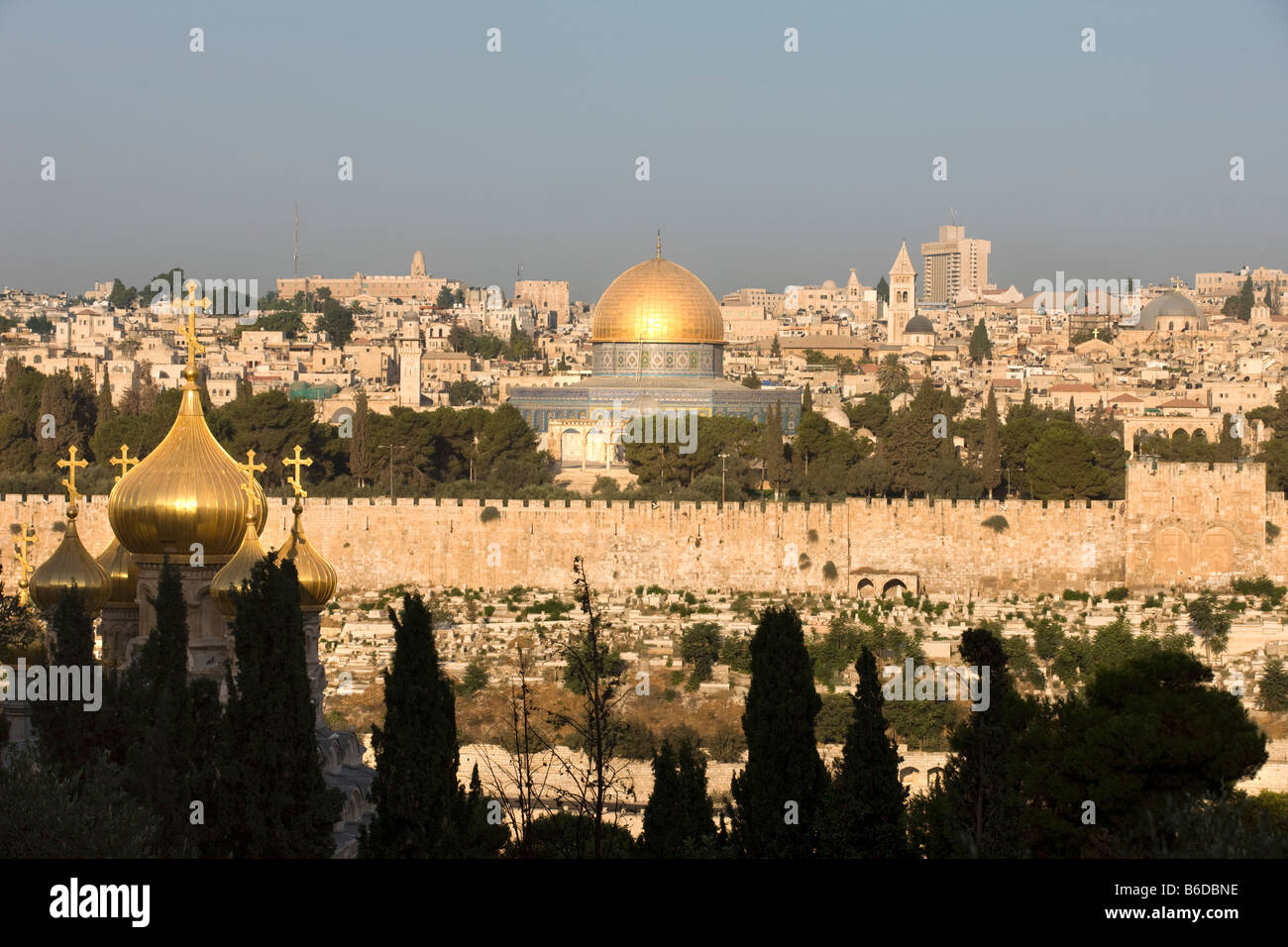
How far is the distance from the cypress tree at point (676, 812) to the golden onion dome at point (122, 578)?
574 centimetres

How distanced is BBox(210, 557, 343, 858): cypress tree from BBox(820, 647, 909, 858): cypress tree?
335cm

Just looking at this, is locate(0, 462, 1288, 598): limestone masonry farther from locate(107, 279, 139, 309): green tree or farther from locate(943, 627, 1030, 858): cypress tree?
locate(107, 279, 139, 309): green tree

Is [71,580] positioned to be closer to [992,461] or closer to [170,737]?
[170,737]

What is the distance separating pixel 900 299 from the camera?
389 ft

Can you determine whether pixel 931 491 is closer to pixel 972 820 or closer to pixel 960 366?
pixel 972 820

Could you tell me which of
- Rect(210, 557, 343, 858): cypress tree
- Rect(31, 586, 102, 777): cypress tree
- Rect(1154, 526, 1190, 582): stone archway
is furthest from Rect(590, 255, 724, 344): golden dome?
Rect(210, 557, 343, 858): cypress tree

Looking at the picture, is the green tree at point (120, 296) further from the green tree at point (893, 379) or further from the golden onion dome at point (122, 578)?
the golden onion dome at point (122, 578)

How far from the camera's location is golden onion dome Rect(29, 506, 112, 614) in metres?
18.2

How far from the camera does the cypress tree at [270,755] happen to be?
12719 millimetres

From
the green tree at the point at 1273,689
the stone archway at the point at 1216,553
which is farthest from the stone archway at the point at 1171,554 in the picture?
the green tree at the point at 1273,689

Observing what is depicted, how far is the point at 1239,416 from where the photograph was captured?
5581cm
